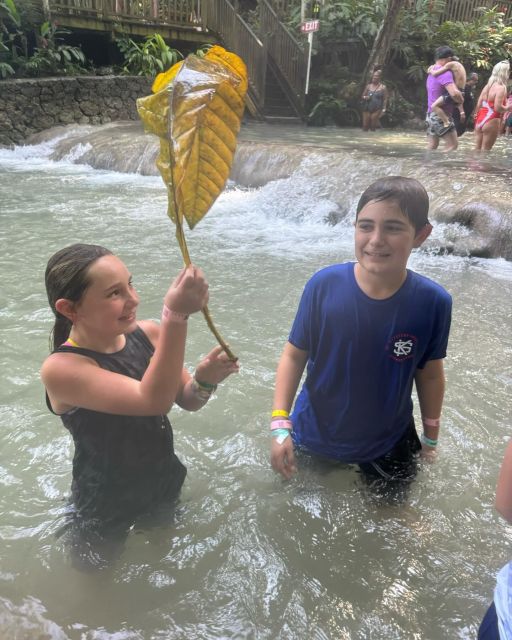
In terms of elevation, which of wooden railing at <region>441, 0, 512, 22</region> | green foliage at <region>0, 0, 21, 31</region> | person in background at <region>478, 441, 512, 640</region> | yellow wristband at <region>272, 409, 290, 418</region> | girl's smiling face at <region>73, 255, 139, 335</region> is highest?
wooden railing at <region>441, 0, 512, 22</region>

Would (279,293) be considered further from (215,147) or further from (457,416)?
(215,147)

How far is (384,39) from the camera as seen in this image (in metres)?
15.6

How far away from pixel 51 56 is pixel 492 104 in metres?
11.0

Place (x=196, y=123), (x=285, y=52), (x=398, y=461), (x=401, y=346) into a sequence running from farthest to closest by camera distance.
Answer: (x=285, y=52) < (x=398, y=461) < (x=401, y=346) < (x=196, y=123)

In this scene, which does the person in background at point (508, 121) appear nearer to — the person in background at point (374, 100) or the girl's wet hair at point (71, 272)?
the person in background at point (374, 100)

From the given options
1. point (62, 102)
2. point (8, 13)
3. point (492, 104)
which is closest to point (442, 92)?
point (492, 104)

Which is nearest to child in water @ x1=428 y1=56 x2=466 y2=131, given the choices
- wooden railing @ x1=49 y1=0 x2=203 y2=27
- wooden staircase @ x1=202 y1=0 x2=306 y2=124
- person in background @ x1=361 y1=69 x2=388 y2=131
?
person in background @ x1=361 y1=69 x2=388 y2=131

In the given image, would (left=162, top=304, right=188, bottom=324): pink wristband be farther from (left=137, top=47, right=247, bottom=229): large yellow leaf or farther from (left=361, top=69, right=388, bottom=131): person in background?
(left=361, top=69, right=388, bottom=131): person in background

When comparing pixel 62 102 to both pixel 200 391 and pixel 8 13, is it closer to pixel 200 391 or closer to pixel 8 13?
pixel 8 13

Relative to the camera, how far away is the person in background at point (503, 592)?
1.01 m

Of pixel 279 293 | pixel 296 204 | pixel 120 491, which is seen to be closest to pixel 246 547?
pixel 120 491

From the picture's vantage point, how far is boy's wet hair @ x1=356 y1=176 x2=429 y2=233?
158 centimetres

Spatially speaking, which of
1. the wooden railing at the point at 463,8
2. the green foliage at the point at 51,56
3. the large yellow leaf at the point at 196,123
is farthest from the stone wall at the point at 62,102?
the large yellow leaf at the point at 196,123

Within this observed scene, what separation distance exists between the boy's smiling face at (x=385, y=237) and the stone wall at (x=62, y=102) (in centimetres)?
1356
